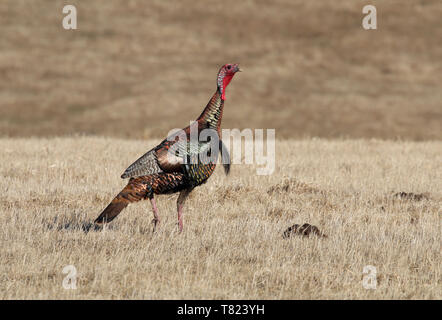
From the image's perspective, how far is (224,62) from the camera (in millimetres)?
44531

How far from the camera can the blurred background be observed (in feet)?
117

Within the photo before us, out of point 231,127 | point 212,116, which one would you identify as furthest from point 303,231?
point 231,127

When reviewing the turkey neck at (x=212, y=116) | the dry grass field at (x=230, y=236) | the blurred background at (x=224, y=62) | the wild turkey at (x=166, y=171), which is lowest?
the dry grass field at (x=230, y=236)

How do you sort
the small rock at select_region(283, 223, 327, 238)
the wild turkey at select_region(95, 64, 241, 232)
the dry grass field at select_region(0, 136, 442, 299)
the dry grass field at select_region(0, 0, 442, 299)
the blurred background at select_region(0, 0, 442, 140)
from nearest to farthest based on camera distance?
the dry grass field at select_region(0, 136, 442, 299), the dry grass field at select_region(0, 0, 442, 299), the wild turkey at select_region(95, 64, 241, 232), the small rock at select_region(283, 223, 327, 238), the blurred background at select_region(0, 0, 442, 140)

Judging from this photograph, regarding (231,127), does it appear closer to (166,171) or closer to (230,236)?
(230,236)

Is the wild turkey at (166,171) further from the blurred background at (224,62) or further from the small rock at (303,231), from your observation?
the blurred background at (224,62)

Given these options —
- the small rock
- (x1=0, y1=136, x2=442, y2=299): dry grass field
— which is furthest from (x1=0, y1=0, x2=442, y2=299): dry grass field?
the small rock

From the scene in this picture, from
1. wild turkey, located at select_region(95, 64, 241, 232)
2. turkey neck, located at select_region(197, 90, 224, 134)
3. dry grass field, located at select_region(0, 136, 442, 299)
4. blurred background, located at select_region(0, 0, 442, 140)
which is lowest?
dry grass field, located at select_region(0, 136, 442, 299)

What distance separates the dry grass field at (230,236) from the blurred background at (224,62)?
703 inches

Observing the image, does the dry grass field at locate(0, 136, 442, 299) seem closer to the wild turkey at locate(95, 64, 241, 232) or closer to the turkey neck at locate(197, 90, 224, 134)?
the wild turkey at locate(95, 64, 241, 232)

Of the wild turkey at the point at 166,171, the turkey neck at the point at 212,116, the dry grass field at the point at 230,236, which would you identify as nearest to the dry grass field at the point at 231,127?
the dry grass field at the point at 230,236

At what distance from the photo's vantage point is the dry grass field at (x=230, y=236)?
6918 millimetres

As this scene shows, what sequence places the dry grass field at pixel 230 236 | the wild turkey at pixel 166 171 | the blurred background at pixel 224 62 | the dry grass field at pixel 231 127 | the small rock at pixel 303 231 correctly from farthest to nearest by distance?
the blurred background at pixel 224 62, the small rock at pixel 303 231, the wild turkey at pixel 166 171, the dry grass field at pixel 231 127, the dry grass field at pixel 230 236

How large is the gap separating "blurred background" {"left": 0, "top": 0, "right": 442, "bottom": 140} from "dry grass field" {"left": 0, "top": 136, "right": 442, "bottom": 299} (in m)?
17.9
